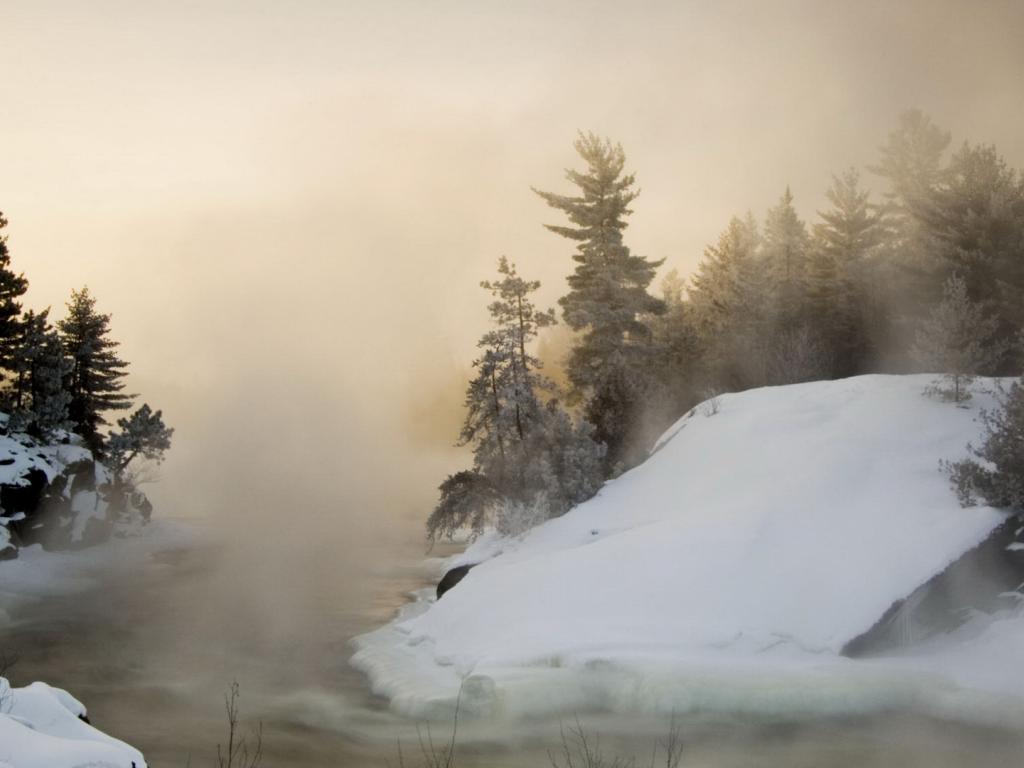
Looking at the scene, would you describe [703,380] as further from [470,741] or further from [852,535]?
[470,741]

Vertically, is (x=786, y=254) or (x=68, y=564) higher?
(x=786, y=254)

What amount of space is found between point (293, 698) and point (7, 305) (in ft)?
117

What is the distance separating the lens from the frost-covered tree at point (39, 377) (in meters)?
41.0

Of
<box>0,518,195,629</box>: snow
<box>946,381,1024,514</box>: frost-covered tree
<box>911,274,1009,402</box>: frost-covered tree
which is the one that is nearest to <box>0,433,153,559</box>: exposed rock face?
<box>0,518,195,629</box>: snow

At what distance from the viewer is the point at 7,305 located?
42875 mm

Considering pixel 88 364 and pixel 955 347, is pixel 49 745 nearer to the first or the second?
pixel 955 347

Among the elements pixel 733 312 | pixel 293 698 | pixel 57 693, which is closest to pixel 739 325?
pixel 733 312

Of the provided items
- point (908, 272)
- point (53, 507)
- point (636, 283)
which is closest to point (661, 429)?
point (636, 283)

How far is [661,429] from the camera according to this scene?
3697 centimetres

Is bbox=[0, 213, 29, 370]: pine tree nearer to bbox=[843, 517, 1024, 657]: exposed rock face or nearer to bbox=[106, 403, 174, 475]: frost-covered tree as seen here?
bbox=[106, 403, 174, 475]: frost-covered tree

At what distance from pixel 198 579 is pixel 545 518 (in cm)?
1771

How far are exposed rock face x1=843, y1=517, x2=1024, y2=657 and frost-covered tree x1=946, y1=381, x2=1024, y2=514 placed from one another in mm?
703

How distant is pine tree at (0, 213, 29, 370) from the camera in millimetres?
42250

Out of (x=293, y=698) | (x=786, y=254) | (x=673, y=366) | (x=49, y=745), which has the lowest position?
(x=293, y=698)
